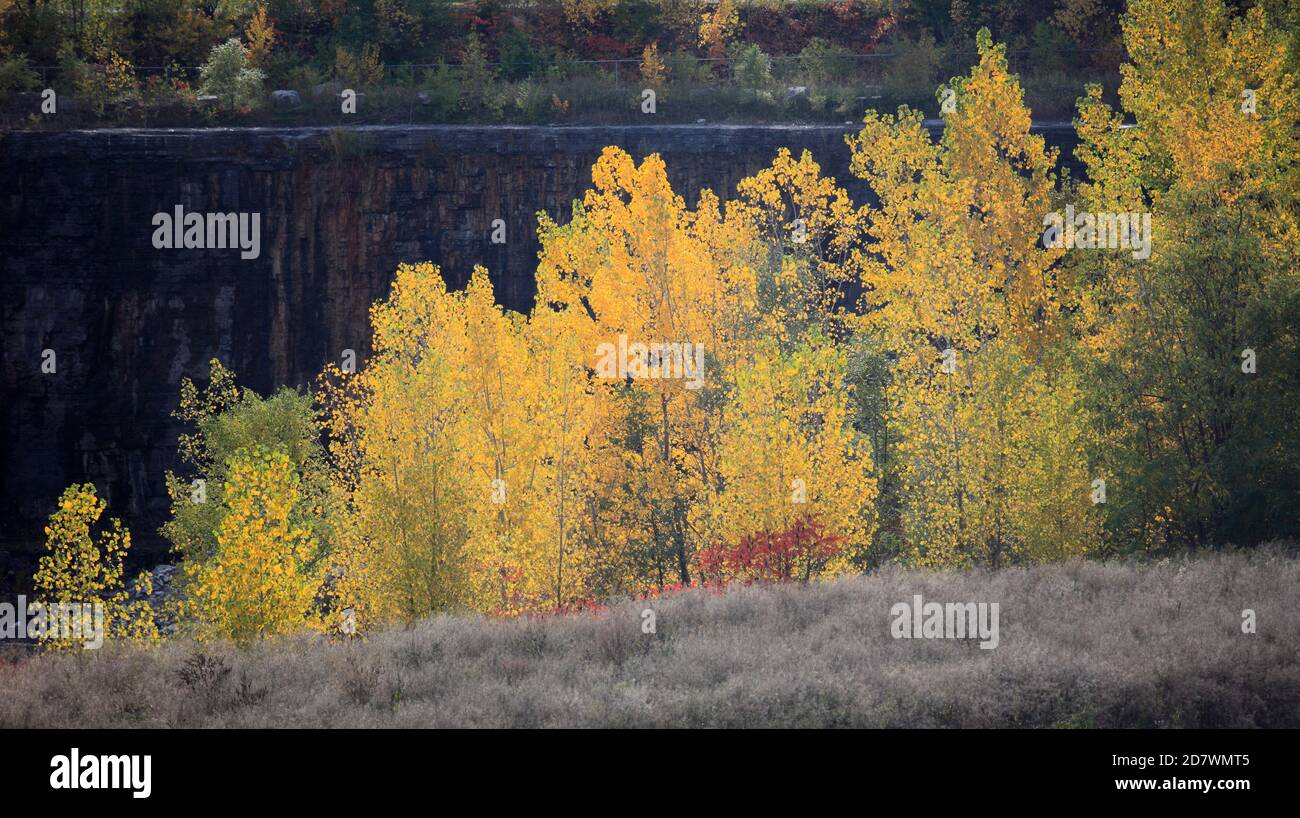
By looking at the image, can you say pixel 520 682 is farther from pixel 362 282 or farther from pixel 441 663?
pixel 362 282

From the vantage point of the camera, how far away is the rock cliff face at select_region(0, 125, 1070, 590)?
175 ft

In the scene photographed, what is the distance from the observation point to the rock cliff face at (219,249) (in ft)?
175

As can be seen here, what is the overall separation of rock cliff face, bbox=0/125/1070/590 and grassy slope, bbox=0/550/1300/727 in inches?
1122

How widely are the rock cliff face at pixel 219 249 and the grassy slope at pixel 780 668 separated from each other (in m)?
28.5

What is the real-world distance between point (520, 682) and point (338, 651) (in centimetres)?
411

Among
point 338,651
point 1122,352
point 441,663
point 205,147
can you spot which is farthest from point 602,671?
point 205,147

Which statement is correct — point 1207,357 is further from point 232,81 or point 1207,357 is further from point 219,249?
point 232,81

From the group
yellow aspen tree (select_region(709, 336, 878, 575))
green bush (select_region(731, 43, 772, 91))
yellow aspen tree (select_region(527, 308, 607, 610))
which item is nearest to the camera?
yellow aspen tree (select_region(709, 336, 878, 575))

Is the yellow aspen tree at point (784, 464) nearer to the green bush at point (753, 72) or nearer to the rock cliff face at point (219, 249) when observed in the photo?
the rock cliff face at point (219, 249)

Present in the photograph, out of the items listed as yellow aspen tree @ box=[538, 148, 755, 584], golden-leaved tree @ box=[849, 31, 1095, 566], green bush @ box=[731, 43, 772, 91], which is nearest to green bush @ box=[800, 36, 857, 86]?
green bush @ box=[731, 43, 772, 91]

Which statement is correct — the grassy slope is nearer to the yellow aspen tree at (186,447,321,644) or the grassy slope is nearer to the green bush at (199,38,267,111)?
the yellow aspen tree at (186,447,321,644)

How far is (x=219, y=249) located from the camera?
54312 millimetres
